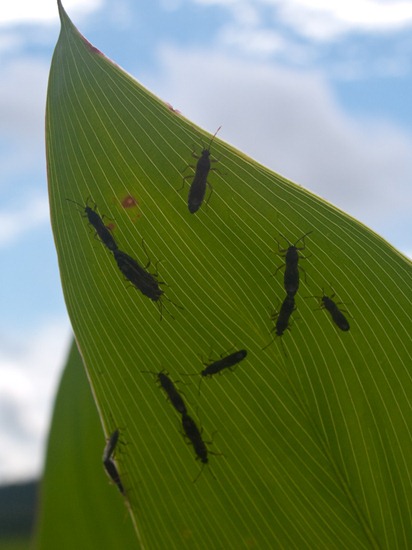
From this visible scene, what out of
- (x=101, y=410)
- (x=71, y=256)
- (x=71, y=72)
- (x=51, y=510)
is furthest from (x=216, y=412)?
(x=71, y=72)

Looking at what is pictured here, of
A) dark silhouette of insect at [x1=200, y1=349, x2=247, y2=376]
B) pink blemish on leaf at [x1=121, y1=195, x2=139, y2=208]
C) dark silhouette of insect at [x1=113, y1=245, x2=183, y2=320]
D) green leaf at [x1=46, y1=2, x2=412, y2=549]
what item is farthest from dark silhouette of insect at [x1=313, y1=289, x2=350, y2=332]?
pink blemish on leaf at [x1=121, y1=195, x2=139, y2=208]

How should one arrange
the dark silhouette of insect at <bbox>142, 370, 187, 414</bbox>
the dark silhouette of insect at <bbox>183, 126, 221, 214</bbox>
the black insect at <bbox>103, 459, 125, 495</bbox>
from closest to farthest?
the dark silhouette of insect at <bbox>183, 126, 221, 214</bbox> → the dark silhouette of insect at <bbox>142, 370, 187, 414</bbox> → the black insect at <bbox>103, 459, 125, 495</bbox>

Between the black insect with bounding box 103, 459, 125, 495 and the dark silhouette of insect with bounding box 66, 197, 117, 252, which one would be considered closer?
the dark silhouette of insect with bounding box 66, 197, 117, 252

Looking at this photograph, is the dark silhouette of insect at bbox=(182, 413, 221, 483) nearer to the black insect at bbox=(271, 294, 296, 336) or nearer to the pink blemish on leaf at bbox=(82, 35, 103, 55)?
the black insect at bbox=(271, 294, 296, 336)

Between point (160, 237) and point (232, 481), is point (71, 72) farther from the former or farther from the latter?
point (232, 481)

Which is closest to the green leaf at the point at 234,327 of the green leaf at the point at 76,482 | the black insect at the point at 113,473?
the black insect at the point at 113,473

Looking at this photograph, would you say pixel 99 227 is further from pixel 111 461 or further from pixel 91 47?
pixel 111 461

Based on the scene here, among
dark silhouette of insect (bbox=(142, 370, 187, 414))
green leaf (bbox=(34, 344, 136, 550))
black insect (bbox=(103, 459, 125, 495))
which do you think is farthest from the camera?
green leaf (bbox=(34, 344, 136, 550))
